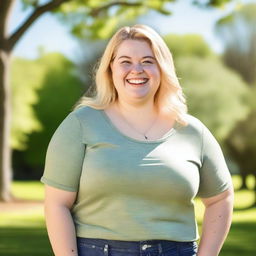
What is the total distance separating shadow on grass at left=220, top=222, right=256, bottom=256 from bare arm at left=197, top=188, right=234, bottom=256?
6201 mm

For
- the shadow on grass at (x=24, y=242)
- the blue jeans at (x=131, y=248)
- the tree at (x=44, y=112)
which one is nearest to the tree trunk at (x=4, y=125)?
the shadow on grass at (x=24, y=242)

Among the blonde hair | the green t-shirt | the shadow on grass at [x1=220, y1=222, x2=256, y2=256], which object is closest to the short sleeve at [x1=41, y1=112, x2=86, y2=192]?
the green t-shirt

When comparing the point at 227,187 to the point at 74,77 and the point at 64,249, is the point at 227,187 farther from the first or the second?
the point at 74,77

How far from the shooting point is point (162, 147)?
3158 mm

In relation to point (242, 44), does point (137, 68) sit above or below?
above

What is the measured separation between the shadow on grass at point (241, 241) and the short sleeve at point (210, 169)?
626 centimetres

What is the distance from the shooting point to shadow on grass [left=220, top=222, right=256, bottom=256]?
9.73m

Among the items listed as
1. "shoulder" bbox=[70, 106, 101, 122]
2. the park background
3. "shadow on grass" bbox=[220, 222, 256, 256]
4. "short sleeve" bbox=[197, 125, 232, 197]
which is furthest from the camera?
the park background

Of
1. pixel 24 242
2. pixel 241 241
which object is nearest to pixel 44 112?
pixel 241 241

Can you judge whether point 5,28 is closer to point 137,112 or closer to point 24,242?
point 24,242

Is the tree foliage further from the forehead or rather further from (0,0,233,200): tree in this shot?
the forehead

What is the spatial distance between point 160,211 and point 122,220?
0.17m

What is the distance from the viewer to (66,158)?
3.09 meters

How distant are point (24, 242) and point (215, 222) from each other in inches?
300
